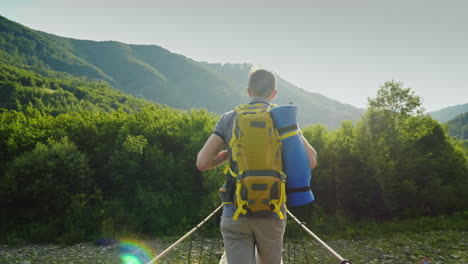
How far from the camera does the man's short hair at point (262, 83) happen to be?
2.07 m

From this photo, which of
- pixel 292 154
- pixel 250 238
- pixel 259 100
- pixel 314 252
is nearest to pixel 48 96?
pixel 314 252

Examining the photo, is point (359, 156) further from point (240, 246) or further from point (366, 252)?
point (240, 246)

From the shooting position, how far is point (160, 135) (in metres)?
16.6

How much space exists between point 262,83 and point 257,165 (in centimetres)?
66

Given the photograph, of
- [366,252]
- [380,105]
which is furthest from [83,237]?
[380,105]

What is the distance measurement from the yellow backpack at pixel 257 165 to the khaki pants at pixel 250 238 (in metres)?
0.11

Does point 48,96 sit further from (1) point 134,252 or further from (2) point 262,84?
(2) point 262,84

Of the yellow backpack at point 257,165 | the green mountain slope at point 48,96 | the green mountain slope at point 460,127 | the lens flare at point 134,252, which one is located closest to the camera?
the yellow backpack at point 257,165

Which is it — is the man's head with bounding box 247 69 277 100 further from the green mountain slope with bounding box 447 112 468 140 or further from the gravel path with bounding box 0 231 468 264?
the green mountain slope with bounding box 447 112 468 140

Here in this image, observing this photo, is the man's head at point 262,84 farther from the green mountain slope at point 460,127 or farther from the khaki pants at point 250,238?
the green mountain slope at point 460,127

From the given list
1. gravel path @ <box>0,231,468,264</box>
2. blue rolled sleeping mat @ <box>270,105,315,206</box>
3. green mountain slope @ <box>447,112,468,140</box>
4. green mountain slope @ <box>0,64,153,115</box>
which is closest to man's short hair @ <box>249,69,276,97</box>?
blue rolled sleeping mat @ <box>270,105,315,206</box>

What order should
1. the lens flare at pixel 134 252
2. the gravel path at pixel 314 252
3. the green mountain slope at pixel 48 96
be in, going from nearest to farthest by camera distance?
the gravel path at pixel 314 252 → the lens flare at pixel 134 252 → the green mountain slope at pixel 48 96

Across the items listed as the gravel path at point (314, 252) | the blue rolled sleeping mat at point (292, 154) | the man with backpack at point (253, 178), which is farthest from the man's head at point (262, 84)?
the gravel path at point (314, 252)

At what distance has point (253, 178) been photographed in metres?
1.84
